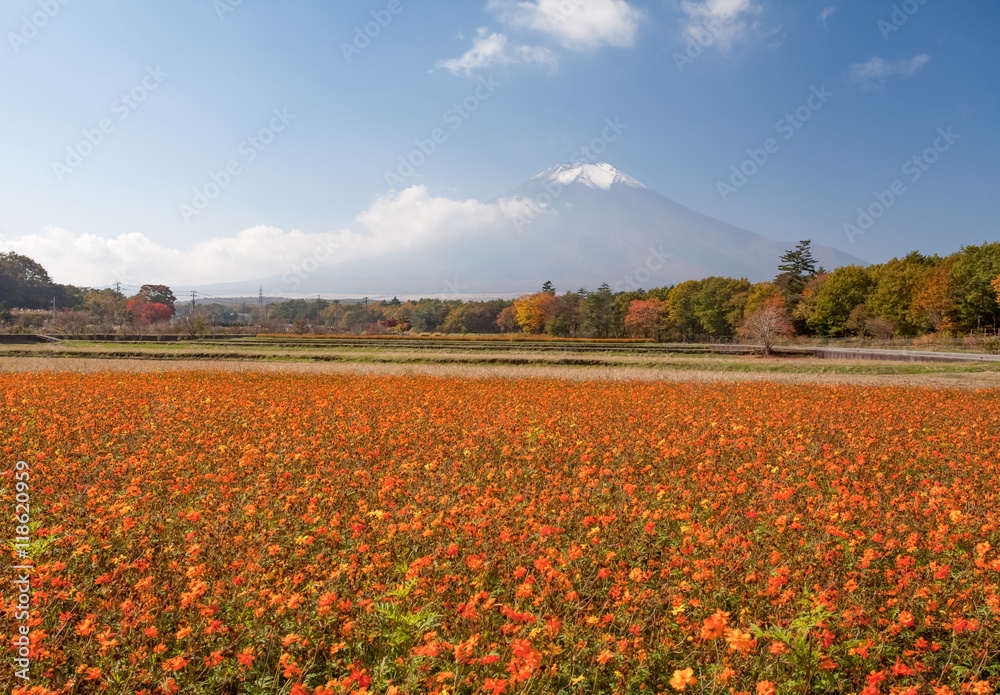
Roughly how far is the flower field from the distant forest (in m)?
52.7

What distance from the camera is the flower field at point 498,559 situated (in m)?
3.44

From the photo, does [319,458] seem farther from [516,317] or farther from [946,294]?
[516,317]

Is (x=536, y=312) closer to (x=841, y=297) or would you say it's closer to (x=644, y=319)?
(x=644, y=319)

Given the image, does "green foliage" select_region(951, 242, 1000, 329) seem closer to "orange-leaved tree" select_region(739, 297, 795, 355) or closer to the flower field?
"orange-leaved tree" select_region(739, 297, 795, 355)

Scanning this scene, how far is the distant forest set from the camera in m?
60.0

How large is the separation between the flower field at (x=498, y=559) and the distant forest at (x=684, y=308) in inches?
2073

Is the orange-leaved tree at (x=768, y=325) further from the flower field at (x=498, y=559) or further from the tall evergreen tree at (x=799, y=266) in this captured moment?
the flower field at (x=498, y=559)

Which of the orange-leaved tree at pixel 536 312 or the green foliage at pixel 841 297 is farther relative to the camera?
the orange-leaved tree at pixel 536 312

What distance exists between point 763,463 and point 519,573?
5486 mm

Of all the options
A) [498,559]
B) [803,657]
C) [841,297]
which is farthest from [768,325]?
[803,657]

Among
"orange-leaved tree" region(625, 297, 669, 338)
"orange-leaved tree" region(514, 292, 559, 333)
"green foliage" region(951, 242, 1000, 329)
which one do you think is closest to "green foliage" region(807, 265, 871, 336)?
"green foliage" region(951, 242, 1000, 329)

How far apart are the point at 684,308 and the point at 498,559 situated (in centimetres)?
9281

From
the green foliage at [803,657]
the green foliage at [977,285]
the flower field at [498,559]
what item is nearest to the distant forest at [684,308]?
the green foliage at [977,285]

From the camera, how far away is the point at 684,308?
301 feet
